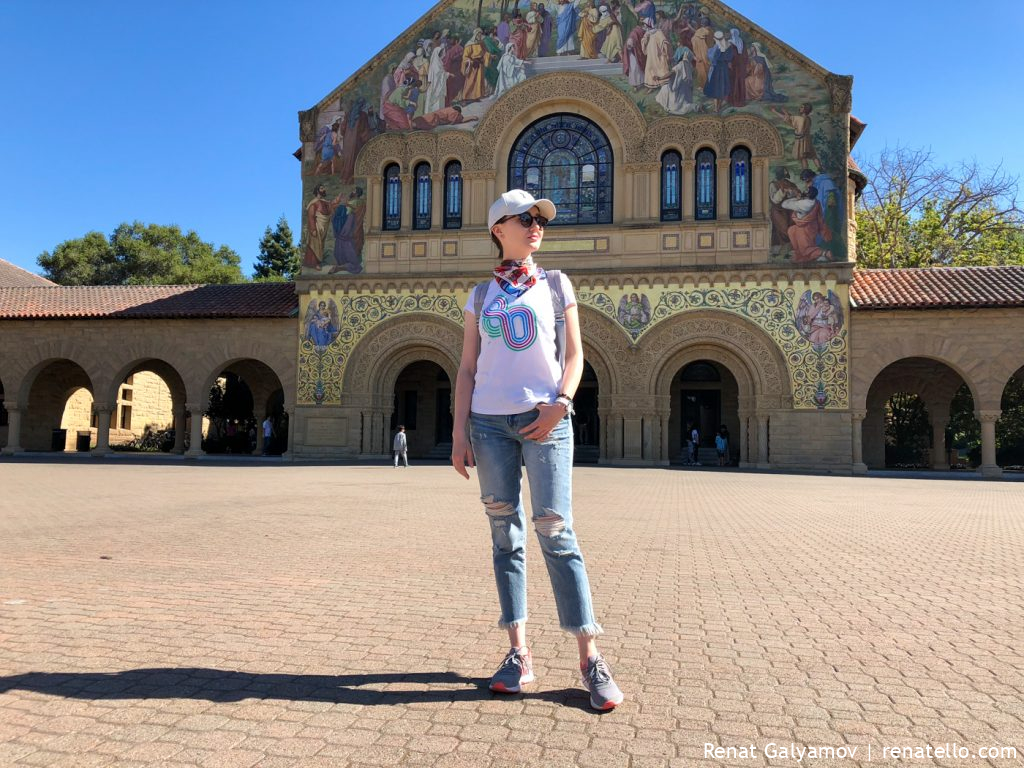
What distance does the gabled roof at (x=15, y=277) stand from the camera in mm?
40344

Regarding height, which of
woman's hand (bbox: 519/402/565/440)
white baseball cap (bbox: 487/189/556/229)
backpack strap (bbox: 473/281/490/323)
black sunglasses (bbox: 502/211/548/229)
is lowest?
woman's hand (bbox: 519/402/565/440)

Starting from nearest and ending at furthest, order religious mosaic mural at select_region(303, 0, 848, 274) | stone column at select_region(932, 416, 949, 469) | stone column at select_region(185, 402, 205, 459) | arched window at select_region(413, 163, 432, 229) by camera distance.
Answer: religious mosaic mural at select_region(303, 0, 848, 274)
arched window at select_region(413, 163, 432, 229)
stone column at select_region(185, 402, 205, 459)
stone column at select_region(932, 416, 949, 469)

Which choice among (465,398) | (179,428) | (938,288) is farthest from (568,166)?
(465,398)

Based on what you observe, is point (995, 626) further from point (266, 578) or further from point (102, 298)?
point (102, 298)

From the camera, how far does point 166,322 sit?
92.5 ft

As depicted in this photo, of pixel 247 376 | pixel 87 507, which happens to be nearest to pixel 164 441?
pixel 247 376

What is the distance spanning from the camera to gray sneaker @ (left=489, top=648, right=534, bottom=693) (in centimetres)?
348

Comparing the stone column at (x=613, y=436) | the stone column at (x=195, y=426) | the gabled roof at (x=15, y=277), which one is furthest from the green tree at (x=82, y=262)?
the stone column at (x=613, y=436)

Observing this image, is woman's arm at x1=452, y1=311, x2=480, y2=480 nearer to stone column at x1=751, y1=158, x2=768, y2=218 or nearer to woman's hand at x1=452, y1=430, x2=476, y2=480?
woman's hand at x1=452, y1=430, x2=476, y2=480

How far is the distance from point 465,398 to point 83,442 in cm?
3657

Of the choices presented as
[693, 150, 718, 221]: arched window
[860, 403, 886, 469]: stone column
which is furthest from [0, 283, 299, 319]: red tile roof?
[860, 403, 886, 469]: stone column

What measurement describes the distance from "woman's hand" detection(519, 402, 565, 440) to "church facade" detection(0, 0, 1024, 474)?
21875mm

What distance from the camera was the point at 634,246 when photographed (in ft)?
84.6

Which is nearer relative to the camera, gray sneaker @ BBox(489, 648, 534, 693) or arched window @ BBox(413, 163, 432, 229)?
gray sneaker @ BBox(489, 648, 534, 693)
